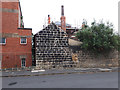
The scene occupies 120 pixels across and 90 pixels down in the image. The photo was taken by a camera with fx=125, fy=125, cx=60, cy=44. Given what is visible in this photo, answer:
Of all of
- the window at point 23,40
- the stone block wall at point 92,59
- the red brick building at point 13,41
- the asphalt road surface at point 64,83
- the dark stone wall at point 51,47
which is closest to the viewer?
the asphalt road surface at point 64,83

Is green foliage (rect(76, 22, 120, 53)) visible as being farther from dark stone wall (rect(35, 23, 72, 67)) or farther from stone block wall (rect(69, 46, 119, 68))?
dark stone wall (rect(35, 23, 72, 67))

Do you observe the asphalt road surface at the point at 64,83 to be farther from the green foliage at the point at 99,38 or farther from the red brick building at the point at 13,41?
the green foliage at the point at 99,38

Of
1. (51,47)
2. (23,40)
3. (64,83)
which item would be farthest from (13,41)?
(64,83)

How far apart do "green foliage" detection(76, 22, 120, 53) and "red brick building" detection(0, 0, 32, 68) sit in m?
8.39

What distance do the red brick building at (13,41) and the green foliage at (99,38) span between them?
27.5 feet

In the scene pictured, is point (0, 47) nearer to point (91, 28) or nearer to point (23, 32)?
point (23, 32)

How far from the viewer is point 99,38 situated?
60.7 feet

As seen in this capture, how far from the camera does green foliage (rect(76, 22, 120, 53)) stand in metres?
18.4

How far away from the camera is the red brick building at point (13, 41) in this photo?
18125mm

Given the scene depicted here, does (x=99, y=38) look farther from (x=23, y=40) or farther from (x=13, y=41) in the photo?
(x=13, y=41)

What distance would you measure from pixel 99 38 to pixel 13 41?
41.8 feet

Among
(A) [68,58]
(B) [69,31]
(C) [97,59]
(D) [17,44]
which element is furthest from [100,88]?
(B) [69,31]

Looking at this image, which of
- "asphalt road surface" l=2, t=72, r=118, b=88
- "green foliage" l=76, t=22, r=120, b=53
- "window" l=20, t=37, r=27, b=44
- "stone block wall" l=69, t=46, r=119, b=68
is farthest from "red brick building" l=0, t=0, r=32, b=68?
"green foliage" l=76, t=22, r=120, b=53

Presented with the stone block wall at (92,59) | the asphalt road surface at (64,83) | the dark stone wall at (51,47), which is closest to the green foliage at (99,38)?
the stone block wall at (92,59)
